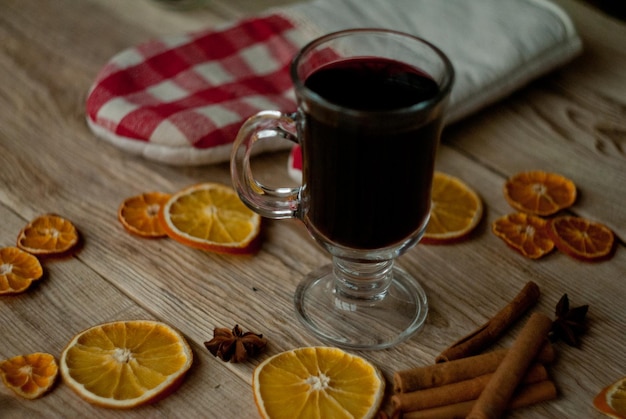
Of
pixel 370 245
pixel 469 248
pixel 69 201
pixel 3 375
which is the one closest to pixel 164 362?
pixel 3 375

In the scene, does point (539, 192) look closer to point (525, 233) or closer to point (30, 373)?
point (525, 233)

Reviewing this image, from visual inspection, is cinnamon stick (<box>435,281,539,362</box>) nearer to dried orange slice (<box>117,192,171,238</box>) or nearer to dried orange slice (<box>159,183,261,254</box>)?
dried orange slice (<box>159,183,261,254</box>)

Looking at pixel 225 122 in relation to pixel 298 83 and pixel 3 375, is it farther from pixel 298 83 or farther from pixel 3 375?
pixel 3 375

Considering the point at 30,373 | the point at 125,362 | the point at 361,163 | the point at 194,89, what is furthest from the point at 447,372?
the point at 194,89

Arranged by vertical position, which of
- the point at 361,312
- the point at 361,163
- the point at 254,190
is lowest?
the point at 361,312

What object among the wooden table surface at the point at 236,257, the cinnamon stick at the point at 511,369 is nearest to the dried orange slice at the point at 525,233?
the wooden table surface at the point at 236,257

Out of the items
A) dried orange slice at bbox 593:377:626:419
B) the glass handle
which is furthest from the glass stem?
dried orange slice at bbox 593:377:626:419

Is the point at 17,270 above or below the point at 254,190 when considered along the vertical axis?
below
